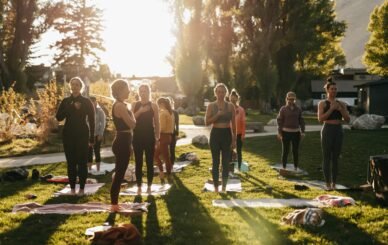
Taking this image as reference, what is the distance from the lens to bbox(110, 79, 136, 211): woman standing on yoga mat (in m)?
6.98

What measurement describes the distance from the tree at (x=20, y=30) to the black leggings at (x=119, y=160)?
35628 millimetres

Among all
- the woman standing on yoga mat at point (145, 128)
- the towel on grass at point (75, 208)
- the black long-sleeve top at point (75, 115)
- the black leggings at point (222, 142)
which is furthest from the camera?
the black leggings at point (222, 142)

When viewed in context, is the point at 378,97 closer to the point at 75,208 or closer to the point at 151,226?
the point at 75,208

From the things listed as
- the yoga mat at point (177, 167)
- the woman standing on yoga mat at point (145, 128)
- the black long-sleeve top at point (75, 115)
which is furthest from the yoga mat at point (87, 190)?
the yoga mat at point (177, 167)

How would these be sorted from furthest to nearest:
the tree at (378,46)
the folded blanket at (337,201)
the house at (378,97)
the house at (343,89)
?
the house at (343,89)
the tree at (378,46)
the house at (378,97)
the folded blanket at (337,201)

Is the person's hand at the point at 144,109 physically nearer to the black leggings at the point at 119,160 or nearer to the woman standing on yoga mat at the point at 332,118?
the black leggings at the point at 119,160

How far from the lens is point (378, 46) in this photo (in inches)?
2142

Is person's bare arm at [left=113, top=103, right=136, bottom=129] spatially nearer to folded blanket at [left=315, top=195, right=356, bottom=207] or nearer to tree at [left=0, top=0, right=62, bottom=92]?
folded blanket at [left=315, top=195, right=356, bottom=207]

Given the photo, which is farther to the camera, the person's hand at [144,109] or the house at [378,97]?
the house at [378,97]

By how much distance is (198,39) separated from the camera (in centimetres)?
4306

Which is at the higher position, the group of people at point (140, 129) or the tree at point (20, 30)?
the tree at point (20, 30)

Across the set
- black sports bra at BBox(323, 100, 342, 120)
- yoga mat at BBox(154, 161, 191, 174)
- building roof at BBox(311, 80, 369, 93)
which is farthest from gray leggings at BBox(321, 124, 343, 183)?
building roof at BBox(311, 80, 369, 93)

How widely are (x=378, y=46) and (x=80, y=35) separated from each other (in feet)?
127

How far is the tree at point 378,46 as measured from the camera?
5309 centimetres
